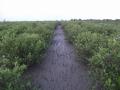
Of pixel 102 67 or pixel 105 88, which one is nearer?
pixel 105 88

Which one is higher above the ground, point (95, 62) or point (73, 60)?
point (95, 62)

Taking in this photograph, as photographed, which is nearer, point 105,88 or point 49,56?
point 105,88

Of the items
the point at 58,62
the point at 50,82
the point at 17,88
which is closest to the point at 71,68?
the point at 58,62

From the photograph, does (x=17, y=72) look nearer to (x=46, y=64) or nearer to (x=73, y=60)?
(x=46, y=64)

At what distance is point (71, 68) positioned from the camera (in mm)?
8367

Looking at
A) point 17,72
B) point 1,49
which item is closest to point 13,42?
point 1,49

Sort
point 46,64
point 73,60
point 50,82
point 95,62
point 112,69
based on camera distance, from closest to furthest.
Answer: point 112,69, point 95,62, point 50,82, point 46,64, point 73,60

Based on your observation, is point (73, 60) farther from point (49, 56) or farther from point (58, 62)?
point (49, 56)

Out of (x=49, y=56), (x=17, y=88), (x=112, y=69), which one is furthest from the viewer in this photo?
(x=49, y=56)

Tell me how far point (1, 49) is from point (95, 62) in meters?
3.56

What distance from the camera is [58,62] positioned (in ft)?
30.5

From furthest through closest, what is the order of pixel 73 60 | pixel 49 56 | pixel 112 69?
pixel 49 56 < pixel 73 60 < pixel 112 69

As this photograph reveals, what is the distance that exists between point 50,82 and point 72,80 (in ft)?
2.28

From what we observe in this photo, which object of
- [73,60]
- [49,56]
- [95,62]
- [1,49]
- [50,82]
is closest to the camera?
[95,62]
